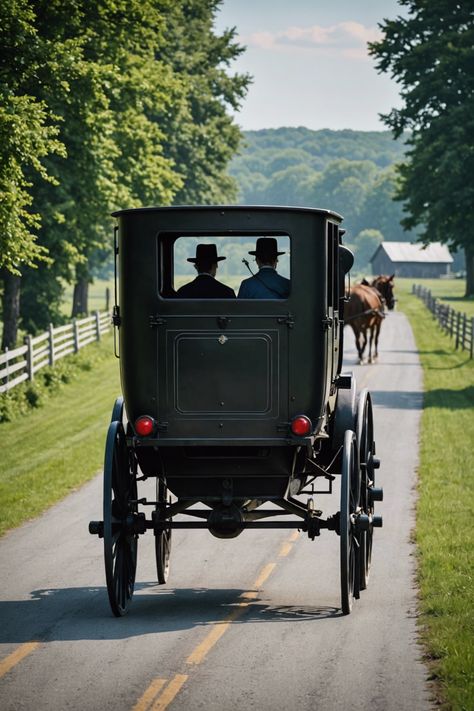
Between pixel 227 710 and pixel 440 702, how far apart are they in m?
1.44

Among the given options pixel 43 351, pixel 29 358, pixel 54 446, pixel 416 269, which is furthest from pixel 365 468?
pixel 416 269

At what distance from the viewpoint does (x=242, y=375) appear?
34.3ft

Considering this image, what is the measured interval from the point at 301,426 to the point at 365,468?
1735 millimetres

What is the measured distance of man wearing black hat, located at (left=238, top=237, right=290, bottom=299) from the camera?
10.8 metres

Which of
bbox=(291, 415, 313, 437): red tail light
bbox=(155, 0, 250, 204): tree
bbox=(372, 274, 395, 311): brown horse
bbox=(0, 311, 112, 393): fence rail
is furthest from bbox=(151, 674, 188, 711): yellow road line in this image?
bbox=(155, 0, 250, 204): tree

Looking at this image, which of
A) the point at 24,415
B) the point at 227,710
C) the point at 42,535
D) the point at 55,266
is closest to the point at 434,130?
the point at 55,266

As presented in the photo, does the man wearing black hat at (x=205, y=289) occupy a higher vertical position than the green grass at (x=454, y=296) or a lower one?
→ higher

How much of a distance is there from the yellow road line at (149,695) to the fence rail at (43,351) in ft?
64.2

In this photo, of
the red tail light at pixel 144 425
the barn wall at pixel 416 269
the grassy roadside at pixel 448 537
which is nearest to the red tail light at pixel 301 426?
the red tail light at pixel 144 425

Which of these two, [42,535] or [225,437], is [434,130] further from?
[225,437]

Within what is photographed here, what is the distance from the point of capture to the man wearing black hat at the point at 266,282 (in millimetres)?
10797

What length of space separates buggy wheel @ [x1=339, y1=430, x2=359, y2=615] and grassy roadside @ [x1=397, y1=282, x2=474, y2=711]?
67 centimetres

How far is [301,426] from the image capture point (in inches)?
410

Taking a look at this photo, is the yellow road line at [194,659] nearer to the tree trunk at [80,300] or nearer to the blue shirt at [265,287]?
the blue shirt at [265,287]
